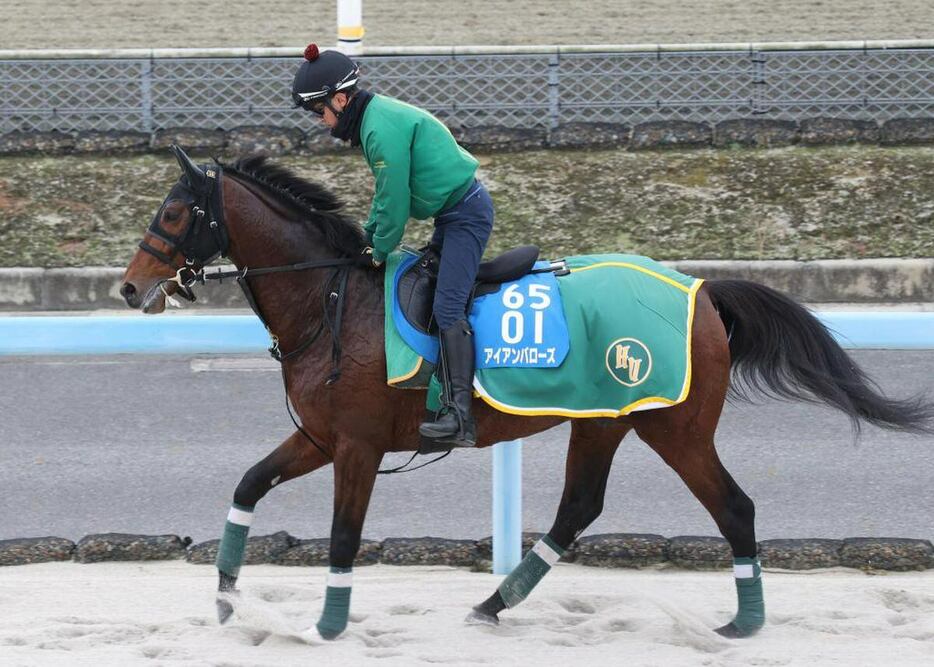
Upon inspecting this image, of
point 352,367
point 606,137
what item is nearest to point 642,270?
point 352,367

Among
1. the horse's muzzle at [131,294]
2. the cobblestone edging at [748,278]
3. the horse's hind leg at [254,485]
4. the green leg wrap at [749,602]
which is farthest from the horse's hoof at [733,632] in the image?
the cobblestone edging at [748,278]

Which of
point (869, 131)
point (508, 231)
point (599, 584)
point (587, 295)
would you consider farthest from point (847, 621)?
point (869, 131)

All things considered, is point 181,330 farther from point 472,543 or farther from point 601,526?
point 601,526

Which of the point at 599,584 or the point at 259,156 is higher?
the point at 259,156

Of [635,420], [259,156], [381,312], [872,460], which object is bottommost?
[872,460]

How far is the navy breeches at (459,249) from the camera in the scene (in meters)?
5.34

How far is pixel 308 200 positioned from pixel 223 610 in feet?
5.51

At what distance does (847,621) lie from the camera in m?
5.48

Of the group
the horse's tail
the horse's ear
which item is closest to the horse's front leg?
the horse's ear

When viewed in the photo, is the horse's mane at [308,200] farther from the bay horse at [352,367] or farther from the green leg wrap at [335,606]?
the green leg wrap at [335,606]

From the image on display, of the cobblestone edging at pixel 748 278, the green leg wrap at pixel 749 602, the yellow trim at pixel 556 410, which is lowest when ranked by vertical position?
the cobblestone edging at pixel 748 278

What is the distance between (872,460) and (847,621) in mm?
2929

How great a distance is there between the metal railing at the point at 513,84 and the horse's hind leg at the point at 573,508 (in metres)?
9.04

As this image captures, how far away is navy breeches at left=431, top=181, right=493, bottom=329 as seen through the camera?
210 inches
